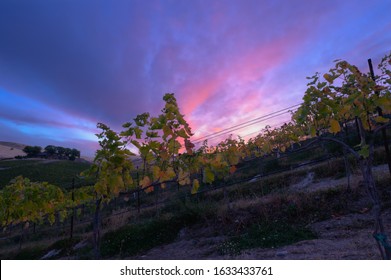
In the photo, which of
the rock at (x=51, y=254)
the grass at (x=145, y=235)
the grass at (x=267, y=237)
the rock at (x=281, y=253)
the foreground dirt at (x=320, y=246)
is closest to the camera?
the foreground dirt at (x=320, y=246)

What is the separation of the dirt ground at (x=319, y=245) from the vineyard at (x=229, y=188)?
13 centimetres

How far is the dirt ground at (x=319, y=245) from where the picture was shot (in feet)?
14.4

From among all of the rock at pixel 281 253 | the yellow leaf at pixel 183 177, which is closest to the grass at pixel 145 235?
the rock at pixel 281 253

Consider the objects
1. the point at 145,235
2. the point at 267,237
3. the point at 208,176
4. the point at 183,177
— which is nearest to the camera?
the point at 208,176

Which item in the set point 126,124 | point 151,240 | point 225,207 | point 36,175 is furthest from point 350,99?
point 36,175

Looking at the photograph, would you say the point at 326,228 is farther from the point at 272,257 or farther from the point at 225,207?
the point at 225,207

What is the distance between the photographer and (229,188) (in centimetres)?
1341

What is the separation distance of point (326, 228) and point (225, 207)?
3.26m

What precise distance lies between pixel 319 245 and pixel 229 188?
27.7 feet

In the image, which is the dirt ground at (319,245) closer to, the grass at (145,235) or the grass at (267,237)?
the grass at (267,237)

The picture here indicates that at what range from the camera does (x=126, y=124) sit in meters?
3.31

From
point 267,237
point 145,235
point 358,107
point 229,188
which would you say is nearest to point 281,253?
point 267,237

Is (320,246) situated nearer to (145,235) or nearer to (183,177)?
(183,177)

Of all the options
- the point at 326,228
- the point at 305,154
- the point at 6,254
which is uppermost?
the point at 305,154
